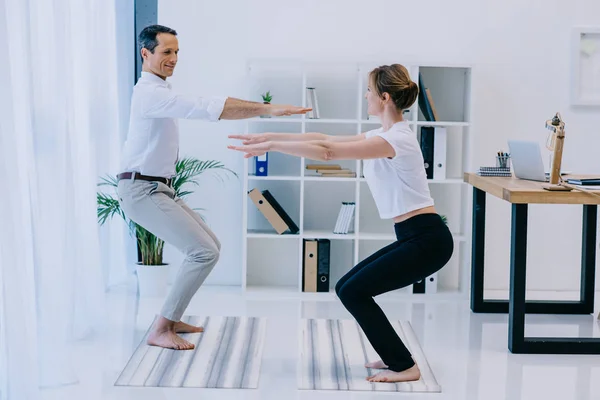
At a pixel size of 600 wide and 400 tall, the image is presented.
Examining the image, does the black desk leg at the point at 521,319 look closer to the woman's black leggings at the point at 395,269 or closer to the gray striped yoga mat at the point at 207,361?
the woman's black leggings at the point at 395,269

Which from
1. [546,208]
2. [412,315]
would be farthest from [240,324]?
[546,208]

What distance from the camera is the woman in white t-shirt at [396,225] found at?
11.4ft

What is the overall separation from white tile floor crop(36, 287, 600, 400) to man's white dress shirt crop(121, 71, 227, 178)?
3.05ft

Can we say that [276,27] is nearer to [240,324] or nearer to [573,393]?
[240,324]

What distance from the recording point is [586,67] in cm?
553

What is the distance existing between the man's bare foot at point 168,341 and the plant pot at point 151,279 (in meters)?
1.19

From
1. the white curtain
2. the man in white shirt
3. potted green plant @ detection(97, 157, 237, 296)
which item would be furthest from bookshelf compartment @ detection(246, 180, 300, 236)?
the man in white shirt

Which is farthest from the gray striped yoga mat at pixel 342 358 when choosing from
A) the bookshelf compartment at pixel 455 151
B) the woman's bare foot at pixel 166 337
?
the bookshelf compartment at pixel 455 151

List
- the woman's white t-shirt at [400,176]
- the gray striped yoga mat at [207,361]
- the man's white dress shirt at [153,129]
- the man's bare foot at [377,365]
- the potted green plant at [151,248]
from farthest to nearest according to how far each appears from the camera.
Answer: the potted green plant at [151,248], the man's white dress shirt at [153,129], the man's bare foot at [377,365], the gray striped yoga mat at [207,361], the woman's white t-shirt at [400,176]

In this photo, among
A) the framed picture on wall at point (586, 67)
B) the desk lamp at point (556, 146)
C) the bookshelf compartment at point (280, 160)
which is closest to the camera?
the desk lamp at point (556, 146)

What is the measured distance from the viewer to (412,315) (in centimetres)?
495

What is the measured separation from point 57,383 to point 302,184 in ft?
7.56

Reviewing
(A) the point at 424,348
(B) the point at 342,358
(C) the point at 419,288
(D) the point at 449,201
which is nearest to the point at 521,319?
(A) the point at 424,348

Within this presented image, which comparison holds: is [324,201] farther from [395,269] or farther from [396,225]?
[395,269]
